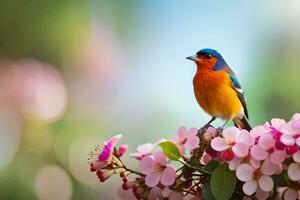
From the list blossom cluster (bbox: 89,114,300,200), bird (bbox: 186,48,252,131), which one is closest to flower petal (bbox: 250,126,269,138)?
blossom cluster (bbox: 89,114,300,200)

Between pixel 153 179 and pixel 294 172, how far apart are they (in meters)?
0.17

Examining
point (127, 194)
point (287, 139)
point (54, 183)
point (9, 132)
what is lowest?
point (54, 183)

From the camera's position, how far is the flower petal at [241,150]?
67 centimetres

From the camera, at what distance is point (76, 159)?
167 centimetres

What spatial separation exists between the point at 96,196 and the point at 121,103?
0.29 metres

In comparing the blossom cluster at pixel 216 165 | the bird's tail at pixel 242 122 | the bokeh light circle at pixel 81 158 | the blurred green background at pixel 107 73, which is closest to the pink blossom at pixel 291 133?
the blossom cluster at pixel 216 165

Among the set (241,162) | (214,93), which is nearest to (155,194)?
(241,162)

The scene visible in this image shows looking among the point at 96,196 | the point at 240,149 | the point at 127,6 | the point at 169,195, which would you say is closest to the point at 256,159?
the point at 240,149

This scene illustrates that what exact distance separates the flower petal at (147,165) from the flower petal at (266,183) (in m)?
0.14

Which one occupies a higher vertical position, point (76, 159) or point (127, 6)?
point (127, 6)

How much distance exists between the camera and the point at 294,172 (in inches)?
25.4

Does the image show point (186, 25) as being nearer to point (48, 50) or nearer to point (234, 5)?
point (234, 5)

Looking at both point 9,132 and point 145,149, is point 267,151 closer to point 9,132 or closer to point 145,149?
point 145,149

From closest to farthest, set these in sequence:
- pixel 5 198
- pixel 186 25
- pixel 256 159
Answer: pixel 256 159 < pixel 5 198 < pixel 186 25
